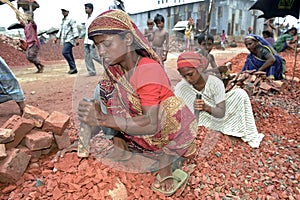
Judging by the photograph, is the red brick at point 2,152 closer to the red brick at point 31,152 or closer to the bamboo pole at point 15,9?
the red brick at point 31,152

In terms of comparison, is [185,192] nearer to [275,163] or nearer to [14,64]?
[275,163]

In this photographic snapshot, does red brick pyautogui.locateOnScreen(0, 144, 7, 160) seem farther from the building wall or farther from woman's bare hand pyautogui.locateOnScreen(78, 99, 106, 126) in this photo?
the building wall

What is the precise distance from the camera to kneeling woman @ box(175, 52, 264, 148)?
2.45 metres

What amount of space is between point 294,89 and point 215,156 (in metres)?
3.62

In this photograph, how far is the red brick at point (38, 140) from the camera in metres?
1.96

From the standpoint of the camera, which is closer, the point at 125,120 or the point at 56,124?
the point at 125,120

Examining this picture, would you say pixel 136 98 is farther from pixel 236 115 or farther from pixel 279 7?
pixel 279 7

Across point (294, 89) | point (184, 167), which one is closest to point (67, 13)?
point (294, 89)

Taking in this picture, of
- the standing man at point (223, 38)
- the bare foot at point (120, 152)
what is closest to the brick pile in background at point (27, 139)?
the bare foot at point (120, 152)

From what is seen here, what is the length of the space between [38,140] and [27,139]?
0.08 meters

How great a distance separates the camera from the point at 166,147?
1728 mm

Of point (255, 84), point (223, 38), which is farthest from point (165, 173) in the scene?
point (223, 38)

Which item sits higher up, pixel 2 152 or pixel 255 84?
pixel 2 152

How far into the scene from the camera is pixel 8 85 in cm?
300
